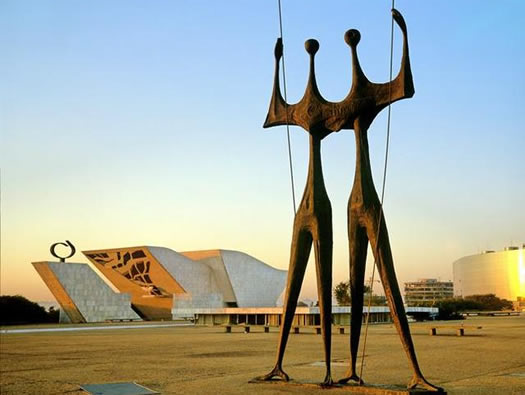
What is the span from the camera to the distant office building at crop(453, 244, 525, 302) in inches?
4722

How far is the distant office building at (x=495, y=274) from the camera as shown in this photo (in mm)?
119938

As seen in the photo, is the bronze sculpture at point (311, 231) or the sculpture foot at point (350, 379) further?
the bronze sculpture at point (311, 231)

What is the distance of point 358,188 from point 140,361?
6.70 metres

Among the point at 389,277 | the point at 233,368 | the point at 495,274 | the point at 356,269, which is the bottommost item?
the point at 233,368

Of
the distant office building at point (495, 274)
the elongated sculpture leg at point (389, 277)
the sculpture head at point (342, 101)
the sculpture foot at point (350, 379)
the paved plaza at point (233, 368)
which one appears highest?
the distant office building at point (495, 274)

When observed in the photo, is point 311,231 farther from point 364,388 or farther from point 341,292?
point 341,292

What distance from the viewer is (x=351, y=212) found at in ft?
27.0

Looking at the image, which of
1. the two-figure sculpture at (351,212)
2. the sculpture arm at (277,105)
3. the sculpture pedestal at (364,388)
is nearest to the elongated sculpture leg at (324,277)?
the two-figure sculpture at (351,212)

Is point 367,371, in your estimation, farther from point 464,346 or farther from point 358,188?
point 464,346

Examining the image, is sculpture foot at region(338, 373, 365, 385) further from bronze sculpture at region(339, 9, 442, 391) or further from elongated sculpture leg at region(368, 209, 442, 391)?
elongated sculpture leg at region(368, 209, 442, 391)

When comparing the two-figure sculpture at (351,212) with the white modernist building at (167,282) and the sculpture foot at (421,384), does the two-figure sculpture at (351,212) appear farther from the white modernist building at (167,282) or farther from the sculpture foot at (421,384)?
the white modernist building at (167,282)

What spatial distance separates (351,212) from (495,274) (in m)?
127

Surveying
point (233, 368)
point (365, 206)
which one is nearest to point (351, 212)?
point (365, 206)

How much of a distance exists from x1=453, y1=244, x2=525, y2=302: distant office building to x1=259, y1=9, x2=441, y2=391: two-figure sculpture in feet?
383
